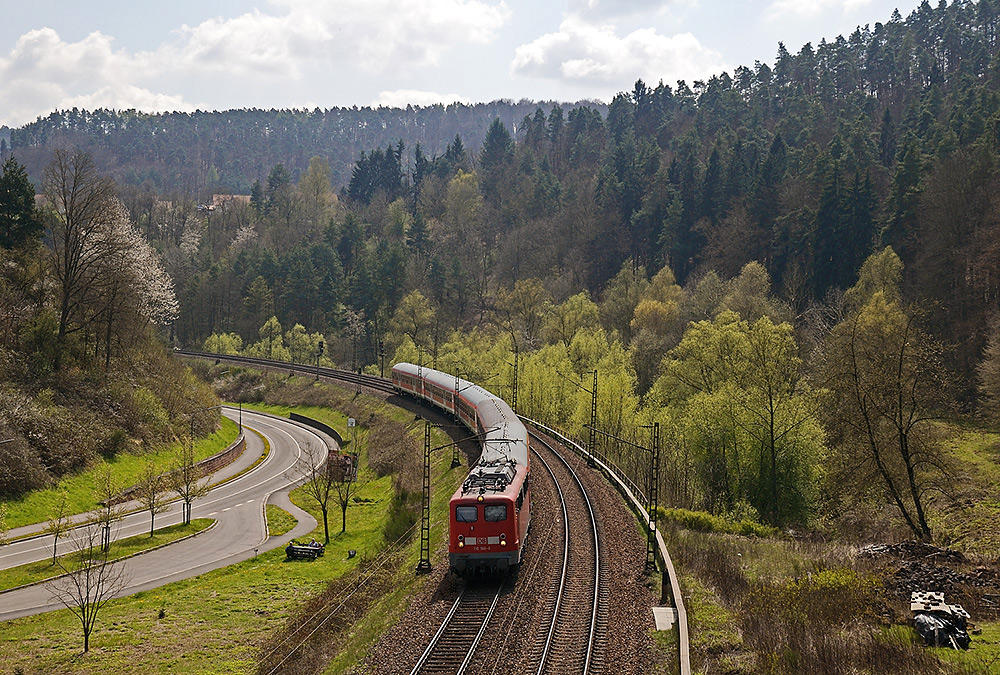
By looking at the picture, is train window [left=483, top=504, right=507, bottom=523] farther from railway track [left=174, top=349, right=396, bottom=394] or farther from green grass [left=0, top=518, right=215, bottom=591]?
railway track [left=174, top=349, right=396, bottom=394]

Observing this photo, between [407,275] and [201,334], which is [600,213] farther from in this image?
[201,334]

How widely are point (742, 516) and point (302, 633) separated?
86.8 ft

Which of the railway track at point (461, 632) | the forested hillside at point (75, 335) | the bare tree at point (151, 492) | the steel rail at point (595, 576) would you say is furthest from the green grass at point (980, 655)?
the forested hillside at point (75, 335)

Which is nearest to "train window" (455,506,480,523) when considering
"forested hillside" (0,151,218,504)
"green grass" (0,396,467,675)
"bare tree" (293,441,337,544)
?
"green grass" (0,396,467,675)

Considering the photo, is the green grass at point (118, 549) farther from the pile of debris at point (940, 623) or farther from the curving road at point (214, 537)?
the pile of debris at point (940, 623)

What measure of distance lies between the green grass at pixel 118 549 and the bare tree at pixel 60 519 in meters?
0.60

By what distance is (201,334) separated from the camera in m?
124

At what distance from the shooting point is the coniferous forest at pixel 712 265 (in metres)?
44.0

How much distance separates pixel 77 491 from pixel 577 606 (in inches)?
1368

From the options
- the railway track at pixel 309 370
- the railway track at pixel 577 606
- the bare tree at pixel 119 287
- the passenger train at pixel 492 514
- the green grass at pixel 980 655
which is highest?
the bare tree at pixel 119 287

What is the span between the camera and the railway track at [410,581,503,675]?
1831cm

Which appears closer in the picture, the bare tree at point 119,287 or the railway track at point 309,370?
the bare tree at point 119,287

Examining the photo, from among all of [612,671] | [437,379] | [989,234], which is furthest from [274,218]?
[612,671]

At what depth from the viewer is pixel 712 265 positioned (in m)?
91.7
